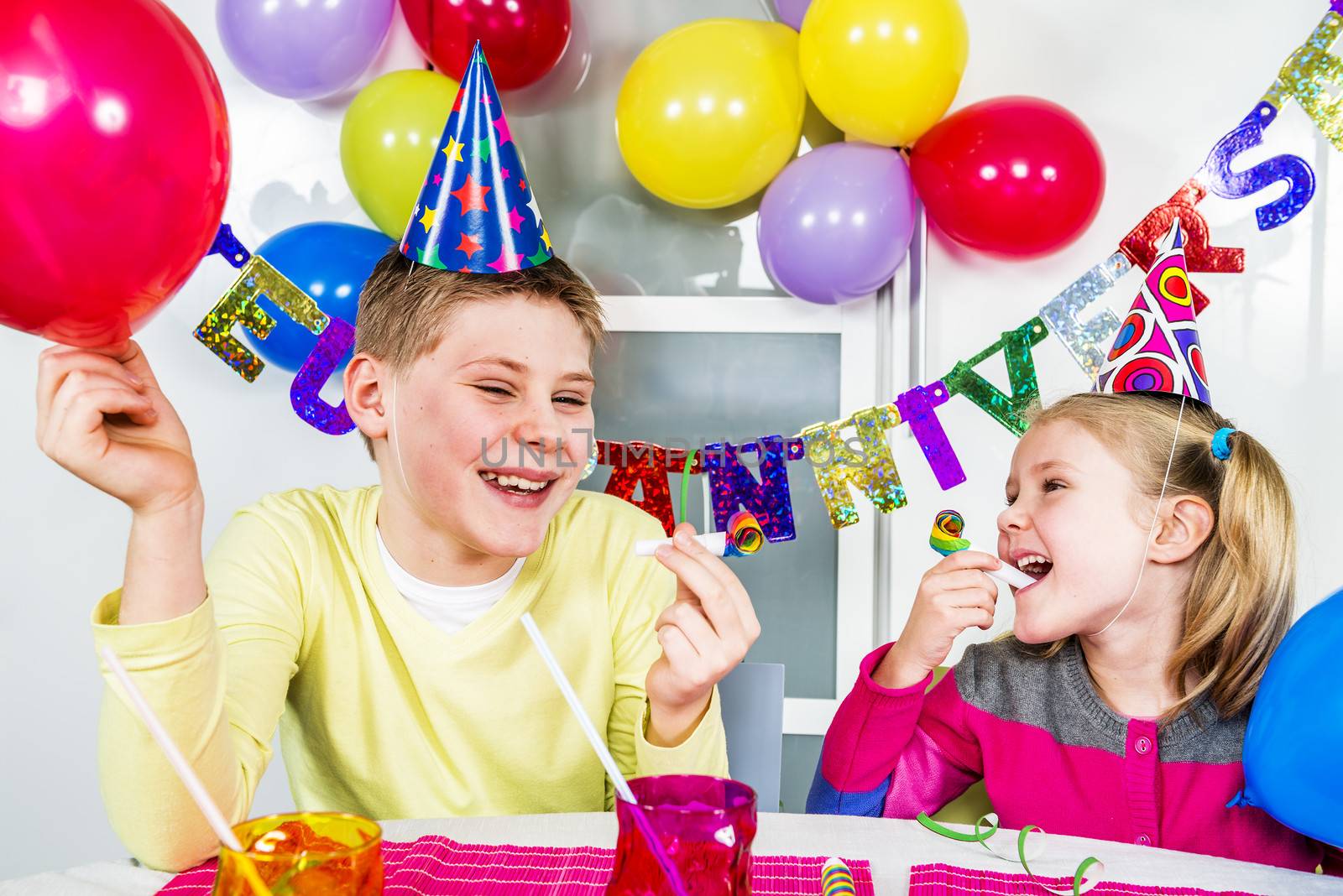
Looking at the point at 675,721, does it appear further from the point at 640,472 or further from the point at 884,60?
the point at 884,60

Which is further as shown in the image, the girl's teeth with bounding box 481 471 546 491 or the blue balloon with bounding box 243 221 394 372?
the blue balloon with bounding box 243 221 394 372

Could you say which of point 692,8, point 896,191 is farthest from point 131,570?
point 692,8

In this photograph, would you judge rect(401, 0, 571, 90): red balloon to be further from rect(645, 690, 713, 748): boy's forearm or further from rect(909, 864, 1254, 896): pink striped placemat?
rect(909, 864, 1254, 896): pink striped placemat

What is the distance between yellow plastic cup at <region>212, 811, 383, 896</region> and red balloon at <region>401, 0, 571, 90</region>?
56.9 inches

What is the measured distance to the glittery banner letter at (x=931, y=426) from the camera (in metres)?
1.67

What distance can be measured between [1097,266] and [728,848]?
1292 millimetres

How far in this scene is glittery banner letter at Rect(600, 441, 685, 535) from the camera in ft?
5.65

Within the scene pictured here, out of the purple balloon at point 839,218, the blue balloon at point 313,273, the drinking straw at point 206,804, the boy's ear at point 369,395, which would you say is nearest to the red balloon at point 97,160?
the drinking straw at point 206,804

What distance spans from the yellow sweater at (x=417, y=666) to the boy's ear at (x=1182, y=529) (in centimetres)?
55

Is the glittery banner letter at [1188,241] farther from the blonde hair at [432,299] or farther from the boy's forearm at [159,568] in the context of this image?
the boy's forearm at [159,568]

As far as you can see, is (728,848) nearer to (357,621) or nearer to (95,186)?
(95,186)

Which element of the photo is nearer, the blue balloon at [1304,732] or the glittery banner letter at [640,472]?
the blue balloon at [1304,732]

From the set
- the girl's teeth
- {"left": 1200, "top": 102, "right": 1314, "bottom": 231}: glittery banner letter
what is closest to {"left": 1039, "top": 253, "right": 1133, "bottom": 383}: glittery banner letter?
{"left": 1200, "top": 102, "right": 1314, "bottom": 231}: glittery banner letter

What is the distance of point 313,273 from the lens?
5.66 feet
